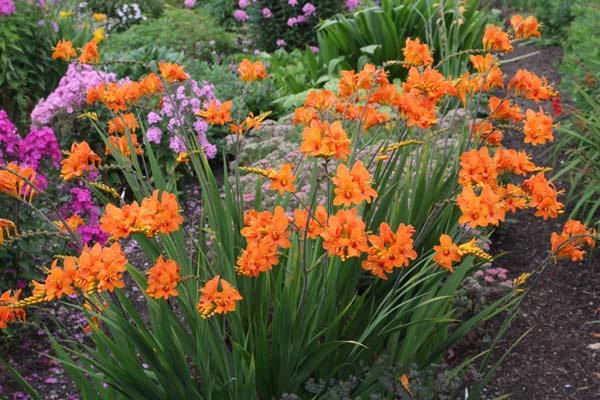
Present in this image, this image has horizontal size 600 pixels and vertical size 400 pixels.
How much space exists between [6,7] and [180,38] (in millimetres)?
1844

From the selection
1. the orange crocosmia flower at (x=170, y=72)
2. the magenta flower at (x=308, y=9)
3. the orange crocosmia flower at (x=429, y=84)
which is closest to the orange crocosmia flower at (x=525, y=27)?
the orange crocosmia flower at (x=429, y=84)

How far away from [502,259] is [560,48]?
491 cm

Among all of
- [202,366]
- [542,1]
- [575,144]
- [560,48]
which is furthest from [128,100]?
[542,1]

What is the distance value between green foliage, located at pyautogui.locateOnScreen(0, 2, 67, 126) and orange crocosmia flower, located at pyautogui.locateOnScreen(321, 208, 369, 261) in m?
4.67

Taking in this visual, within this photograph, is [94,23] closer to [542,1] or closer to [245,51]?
[245,51]

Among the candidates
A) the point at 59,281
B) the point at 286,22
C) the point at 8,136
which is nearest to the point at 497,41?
the point at 59,281

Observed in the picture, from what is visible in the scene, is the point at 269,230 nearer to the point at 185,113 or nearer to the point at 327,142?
A: the point at 327,142

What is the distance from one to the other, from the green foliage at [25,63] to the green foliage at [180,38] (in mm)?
770

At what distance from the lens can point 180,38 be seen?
727cm

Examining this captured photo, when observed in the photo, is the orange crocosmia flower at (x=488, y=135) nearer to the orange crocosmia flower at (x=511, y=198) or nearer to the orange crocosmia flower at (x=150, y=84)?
the orange crocosmia flower at (x=511, y=198)

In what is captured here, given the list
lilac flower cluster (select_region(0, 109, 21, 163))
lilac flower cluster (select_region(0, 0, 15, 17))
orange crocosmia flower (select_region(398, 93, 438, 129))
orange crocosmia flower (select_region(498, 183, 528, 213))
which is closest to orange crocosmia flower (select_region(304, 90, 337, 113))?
orange crocosmia flower (select_region(398, 93, 438, 129))

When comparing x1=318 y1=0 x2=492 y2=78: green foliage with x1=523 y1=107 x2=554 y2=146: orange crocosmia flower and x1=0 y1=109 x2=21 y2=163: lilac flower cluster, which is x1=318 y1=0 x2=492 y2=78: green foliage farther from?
x1=523 y1=107 x2=554 y2=146: orange crocosmia flower

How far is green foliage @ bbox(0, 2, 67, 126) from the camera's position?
588 cm

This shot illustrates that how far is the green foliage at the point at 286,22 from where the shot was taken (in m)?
8.02
